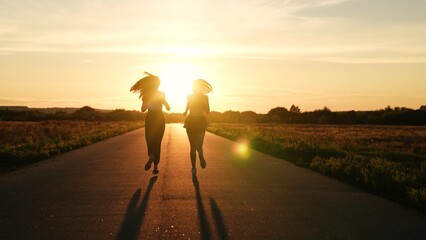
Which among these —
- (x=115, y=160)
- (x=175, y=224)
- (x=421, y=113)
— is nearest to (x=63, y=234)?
(x=175, y=224)

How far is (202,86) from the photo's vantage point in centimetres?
1178

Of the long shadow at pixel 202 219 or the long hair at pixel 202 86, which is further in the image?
the long hair at pixel 202 86

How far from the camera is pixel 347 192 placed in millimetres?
9758

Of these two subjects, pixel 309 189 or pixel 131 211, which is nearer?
pixel 131 211

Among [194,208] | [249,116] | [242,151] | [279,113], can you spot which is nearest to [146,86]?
[194,208]

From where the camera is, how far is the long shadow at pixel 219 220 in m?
6.04

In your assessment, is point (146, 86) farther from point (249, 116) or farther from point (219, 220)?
point (249, 116)

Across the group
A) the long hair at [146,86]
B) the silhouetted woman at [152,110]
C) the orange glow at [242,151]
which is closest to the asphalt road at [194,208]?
the silhouetted woman at [152,110]

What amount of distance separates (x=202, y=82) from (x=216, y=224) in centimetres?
567

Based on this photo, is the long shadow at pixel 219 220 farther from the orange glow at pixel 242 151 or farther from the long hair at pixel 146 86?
the orange glow at pixel 242 151

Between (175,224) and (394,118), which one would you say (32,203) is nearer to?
(175,224)

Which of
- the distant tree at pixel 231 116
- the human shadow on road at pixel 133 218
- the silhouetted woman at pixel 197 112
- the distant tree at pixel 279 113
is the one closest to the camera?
the human shadow on road at pixel 133 218

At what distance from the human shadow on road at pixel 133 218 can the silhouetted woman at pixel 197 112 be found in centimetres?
258

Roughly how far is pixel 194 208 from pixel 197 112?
4.17 metres
